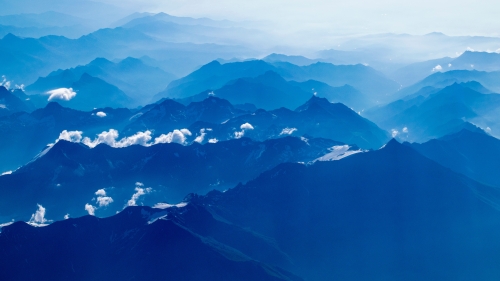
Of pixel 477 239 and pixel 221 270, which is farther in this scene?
pixel 477 239

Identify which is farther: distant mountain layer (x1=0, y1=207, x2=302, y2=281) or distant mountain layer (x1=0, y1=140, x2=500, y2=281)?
distant mountain layer (x1=0, y1=140, x2=500, y2=281)

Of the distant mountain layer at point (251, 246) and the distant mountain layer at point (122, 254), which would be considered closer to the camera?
the distant mountain layer at point (122, 254)

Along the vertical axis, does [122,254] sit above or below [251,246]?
above

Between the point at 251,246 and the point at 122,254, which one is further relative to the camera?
the point at 251,246

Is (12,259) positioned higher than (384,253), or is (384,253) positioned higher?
(12,259)

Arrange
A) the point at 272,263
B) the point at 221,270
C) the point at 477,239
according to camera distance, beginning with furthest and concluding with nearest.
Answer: the point at 477,239 → the point at 272,263 → the point at 221,270

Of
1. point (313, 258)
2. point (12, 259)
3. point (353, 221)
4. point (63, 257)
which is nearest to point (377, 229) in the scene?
point (353, 221)

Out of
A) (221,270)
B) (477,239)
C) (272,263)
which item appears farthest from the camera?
(477,239)

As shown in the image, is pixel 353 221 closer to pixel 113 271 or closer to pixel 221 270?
pixel 221 270

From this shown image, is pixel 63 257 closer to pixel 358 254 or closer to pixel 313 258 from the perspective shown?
pixel 313 258

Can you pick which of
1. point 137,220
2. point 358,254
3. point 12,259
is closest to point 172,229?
point 137,220
